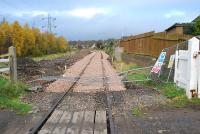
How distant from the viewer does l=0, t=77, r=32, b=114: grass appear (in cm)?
1227

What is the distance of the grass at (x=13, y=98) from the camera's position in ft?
40.3

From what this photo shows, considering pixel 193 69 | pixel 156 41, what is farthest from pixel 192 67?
pixel 156 41

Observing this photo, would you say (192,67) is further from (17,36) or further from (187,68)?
(17,36)

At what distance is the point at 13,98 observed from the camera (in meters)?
14.2

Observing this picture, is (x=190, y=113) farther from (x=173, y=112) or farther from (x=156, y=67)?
(x=156, y=67)

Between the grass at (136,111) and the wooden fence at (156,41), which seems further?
the wooden fence at (156,41)

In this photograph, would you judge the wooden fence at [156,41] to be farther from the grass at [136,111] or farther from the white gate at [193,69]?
the grass at [136,111]

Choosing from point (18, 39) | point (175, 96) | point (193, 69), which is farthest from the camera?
point (18, 39)

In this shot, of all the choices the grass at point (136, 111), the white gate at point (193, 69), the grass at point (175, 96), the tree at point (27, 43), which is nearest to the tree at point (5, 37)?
the tree at point (27, 43)

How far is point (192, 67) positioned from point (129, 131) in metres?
4.51

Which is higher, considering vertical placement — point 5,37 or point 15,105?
point 5,37

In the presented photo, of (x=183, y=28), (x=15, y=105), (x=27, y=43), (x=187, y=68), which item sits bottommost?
(x=15, y=105)

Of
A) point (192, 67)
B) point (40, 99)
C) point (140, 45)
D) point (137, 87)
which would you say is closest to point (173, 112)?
point (192, 67)

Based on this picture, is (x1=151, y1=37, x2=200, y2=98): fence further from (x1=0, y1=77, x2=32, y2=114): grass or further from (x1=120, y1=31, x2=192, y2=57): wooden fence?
(x1=0, y1=77, x2=32, y2=114): grass
